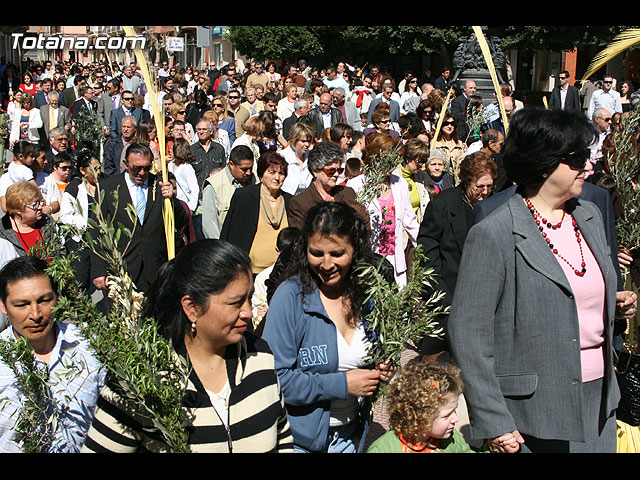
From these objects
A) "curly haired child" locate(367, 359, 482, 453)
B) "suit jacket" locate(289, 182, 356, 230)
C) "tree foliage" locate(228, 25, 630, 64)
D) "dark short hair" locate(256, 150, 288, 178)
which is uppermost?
"tree foliage" locate(228, 25, 630, 64)

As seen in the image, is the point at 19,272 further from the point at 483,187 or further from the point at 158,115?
the point at 483,187

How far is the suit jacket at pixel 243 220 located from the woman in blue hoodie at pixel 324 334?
7.80 feet

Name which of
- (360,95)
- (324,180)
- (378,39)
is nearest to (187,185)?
(324,180)

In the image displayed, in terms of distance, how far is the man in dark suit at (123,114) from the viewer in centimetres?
1182

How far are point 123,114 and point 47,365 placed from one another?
952 centimetres

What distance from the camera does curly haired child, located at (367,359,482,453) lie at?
3227 mm

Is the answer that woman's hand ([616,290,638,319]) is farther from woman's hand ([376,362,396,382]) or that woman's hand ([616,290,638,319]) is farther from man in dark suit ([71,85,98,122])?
man in dark suit ([71,85,98,122])

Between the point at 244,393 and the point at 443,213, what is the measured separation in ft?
10.0

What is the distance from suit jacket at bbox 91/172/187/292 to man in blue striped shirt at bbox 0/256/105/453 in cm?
234

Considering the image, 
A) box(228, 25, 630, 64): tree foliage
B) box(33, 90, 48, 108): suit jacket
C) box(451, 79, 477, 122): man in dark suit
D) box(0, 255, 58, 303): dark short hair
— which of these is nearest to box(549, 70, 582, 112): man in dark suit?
box(451, 79, 477, 122): man in dark suit

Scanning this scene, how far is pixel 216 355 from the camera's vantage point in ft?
A: 8.81

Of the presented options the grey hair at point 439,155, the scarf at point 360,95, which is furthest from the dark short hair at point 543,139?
the scarf at point 360,95
